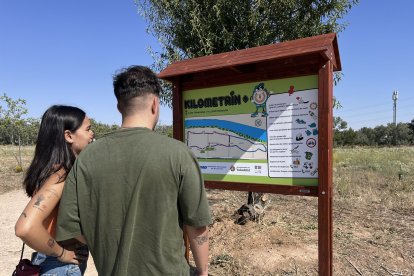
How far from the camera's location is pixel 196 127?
13.4 ft

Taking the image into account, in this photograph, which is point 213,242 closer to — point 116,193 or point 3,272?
point 3,272

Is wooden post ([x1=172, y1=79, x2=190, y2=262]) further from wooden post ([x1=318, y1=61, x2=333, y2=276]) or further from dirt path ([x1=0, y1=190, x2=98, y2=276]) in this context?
dirt path ([x1=0, y1=190, x2=98, y2=276])

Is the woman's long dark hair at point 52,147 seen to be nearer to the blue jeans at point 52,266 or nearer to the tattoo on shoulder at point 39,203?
the tattoo on shoulder at point 39,203

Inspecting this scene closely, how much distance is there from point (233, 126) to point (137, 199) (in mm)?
2199

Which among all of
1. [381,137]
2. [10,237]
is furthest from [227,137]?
[381,137]

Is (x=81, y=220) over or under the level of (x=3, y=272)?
over

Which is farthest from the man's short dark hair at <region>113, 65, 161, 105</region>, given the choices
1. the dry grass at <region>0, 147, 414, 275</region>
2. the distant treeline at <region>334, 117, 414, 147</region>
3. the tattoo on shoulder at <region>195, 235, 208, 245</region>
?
the distant treeline at <region>334, 117, 414, 147</region>

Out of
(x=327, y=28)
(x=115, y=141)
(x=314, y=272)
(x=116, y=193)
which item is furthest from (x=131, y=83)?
(x=327, y=28)

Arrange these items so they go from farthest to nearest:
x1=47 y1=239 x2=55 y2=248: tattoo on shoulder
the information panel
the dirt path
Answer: the dirt path → the information panel → x1=47 y1=239 x2=55 y2=248: tattoo on shoulder

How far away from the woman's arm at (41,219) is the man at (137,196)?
107 millimetres

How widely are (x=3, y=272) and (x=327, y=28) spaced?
6.59 metres

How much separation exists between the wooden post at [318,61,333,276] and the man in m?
1.53

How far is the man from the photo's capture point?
1663mm

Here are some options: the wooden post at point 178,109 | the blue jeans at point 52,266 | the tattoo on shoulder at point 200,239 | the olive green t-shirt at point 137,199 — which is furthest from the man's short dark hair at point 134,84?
the wooden post at point 178,109
